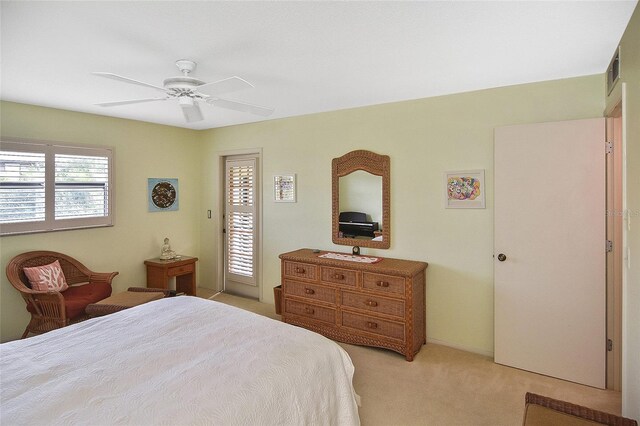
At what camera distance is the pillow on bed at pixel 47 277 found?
347 centimetres

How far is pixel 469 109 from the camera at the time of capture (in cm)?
327

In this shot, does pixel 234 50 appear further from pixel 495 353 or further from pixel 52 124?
pixel 495 353

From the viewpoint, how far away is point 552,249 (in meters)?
2.85

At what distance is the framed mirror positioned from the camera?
3.73 metres

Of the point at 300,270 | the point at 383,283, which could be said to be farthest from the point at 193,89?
the point at 383,283

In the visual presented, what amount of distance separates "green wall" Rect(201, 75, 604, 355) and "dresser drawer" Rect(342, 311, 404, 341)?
0.53 m

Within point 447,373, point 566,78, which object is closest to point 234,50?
point 566,78

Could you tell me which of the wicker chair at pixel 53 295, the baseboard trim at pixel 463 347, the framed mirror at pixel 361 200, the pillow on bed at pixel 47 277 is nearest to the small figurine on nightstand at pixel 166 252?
the wicker chair at pixel 53 295

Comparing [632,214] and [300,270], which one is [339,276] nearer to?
[300,270]

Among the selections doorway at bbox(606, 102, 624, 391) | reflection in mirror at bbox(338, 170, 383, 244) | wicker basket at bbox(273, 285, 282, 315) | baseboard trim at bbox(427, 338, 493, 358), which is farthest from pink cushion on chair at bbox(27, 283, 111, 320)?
doorway at bbox(606, 102, 624, 391)

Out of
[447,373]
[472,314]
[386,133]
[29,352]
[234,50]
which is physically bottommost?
[447,373]

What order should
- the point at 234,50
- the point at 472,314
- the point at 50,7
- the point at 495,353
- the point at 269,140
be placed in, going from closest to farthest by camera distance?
the point at 50,7, the point at 234,50, the point at 495,353, the point at 472,314, the point at 269,140

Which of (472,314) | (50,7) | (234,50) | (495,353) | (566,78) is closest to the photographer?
(50,7)

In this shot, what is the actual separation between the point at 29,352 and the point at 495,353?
3.43 meters
